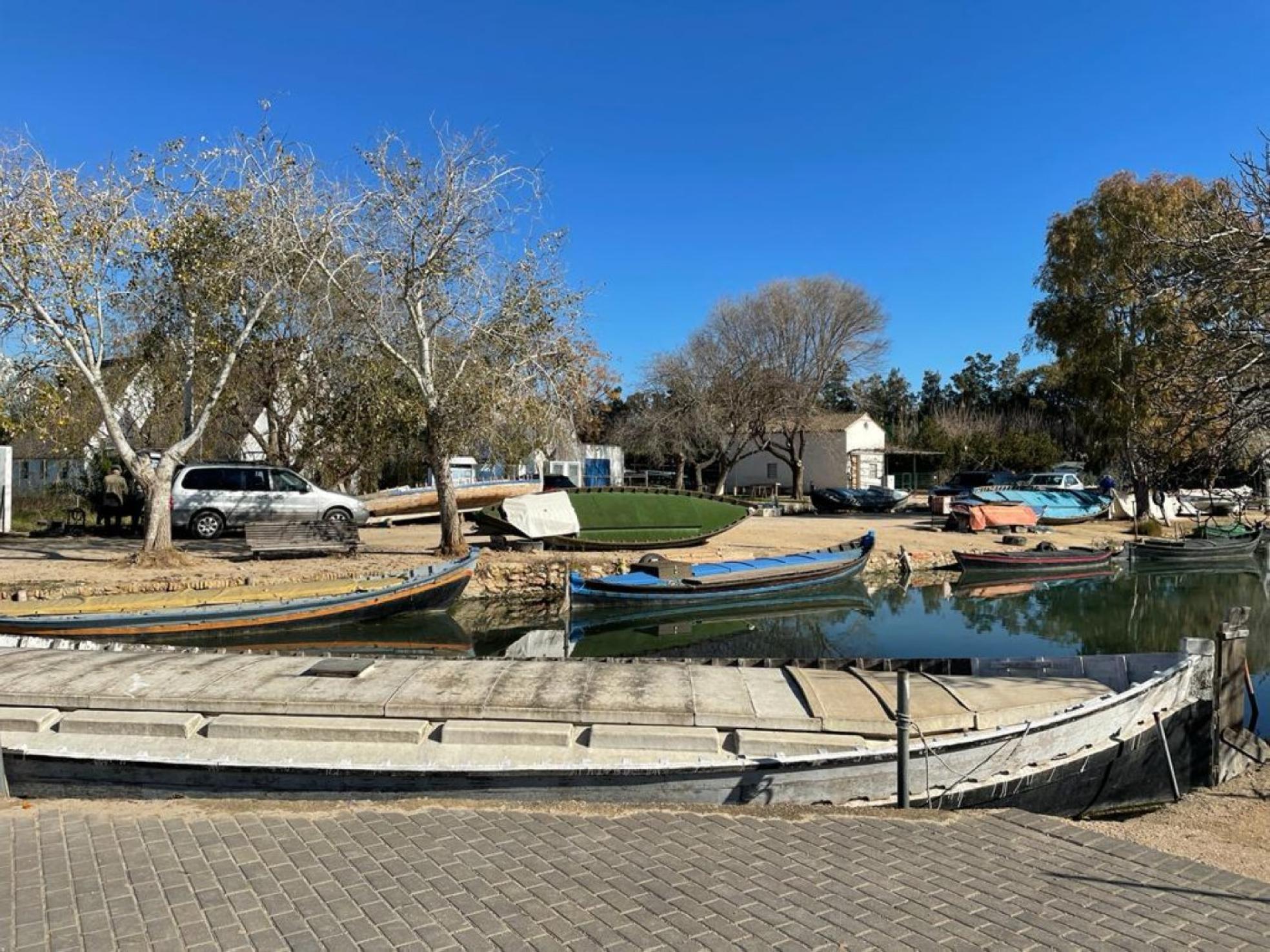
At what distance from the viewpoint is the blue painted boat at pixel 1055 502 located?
33844mm

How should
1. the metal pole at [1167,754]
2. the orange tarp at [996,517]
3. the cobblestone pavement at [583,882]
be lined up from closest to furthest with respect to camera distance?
the cobblestone pavement at [583,882], the metal pole at [1167,754], the orange tarp at [996,517]

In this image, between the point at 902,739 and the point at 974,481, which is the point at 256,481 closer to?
the point at 902,739

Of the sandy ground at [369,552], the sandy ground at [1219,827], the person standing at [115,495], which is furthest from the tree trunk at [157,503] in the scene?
the sandy ground at [1219,827]

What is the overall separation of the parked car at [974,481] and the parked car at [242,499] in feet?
103

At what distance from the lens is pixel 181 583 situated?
49.6ft

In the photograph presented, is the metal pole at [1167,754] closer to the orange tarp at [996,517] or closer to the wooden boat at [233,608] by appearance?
the wooden boat at [233,608]

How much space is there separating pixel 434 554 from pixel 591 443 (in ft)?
106

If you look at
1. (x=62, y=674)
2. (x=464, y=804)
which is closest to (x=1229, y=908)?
(x=464, y=804)

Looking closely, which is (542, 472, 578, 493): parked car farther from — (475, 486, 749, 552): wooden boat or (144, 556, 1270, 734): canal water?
(144, 556, 1270, 734): canal water

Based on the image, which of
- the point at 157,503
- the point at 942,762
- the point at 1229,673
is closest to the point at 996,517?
the point at 1229,673

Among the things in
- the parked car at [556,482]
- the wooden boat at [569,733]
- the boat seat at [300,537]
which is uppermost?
the parked car at [556,482]

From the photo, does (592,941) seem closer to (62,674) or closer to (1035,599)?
(62,674)

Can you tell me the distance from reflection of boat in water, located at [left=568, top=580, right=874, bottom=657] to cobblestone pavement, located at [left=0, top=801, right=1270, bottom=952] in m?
9.85

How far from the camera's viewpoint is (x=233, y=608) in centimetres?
1286
